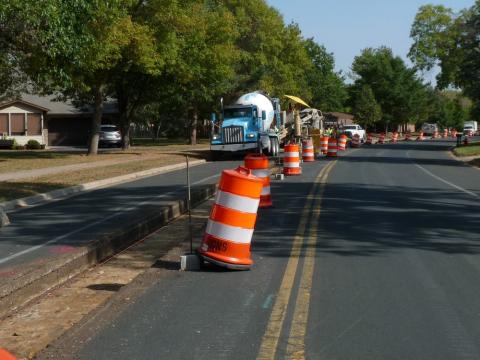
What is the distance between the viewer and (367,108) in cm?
9319

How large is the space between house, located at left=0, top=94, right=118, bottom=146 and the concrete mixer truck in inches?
669

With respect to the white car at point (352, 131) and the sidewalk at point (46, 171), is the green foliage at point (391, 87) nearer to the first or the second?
the white car at point (352, 131)

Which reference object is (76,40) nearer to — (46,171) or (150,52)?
(46,171)

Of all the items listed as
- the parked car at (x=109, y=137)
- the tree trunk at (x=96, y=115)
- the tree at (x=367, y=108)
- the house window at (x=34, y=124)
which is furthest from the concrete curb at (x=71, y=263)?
the tree at (x=367, y=108)

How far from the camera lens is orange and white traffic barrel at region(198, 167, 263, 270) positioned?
8125 mm

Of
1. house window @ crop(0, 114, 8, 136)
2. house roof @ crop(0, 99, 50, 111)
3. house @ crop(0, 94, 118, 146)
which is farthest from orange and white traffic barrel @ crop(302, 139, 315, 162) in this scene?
house window @ crop(0, 114, 8, 136)

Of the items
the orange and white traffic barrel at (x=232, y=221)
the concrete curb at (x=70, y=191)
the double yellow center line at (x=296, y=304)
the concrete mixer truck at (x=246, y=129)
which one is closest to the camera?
the double yellow center line at (x=296, y=304)

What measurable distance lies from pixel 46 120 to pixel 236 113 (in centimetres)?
2336

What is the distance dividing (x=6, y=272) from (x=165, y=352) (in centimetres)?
342

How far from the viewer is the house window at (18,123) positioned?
51000 mm

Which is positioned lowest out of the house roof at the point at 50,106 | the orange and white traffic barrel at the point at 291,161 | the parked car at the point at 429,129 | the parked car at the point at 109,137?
the orange and white traffic barrel at the point at 291,161

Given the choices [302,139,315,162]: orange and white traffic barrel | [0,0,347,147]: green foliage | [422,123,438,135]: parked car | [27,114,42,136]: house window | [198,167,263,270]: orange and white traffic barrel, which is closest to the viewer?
[198,167,263,270]: orange and white traffic barrel

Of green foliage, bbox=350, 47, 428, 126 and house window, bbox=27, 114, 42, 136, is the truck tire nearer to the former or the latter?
house window, bbox=27, 114, 42, 136

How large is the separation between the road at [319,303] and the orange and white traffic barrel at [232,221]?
0.22m
